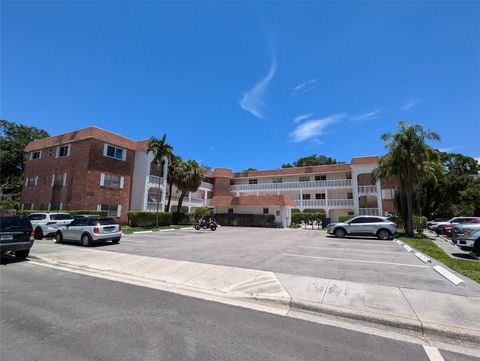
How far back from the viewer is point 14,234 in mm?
9750

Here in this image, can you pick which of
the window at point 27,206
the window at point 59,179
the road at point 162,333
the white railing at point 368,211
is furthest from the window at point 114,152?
the white railing at point 368,211

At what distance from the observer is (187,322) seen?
15.2 ft

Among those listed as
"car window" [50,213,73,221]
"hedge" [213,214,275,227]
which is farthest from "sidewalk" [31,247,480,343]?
"hedge" [213,214,275,227]

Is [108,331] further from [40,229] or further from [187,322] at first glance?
[40,229]

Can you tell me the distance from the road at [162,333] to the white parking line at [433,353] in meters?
0.08

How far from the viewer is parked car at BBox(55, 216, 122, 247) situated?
1363cm

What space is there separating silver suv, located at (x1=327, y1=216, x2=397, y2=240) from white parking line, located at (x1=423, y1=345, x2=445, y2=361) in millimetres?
16957

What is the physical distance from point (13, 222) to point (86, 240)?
14.0 ft

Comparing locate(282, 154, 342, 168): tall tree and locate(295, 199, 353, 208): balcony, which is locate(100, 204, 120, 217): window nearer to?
locate(295, 199, 353, 208): balcony

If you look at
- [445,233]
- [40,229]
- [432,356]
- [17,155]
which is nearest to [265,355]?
[432,356]

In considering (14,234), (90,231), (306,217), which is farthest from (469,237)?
(306,217)

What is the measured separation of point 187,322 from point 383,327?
3.42 metres

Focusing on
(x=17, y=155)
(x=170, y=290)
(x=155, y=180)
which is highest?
(x=17, y=155)

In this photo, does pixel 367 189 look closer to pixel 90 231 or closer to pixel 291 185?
pixel 291 185
